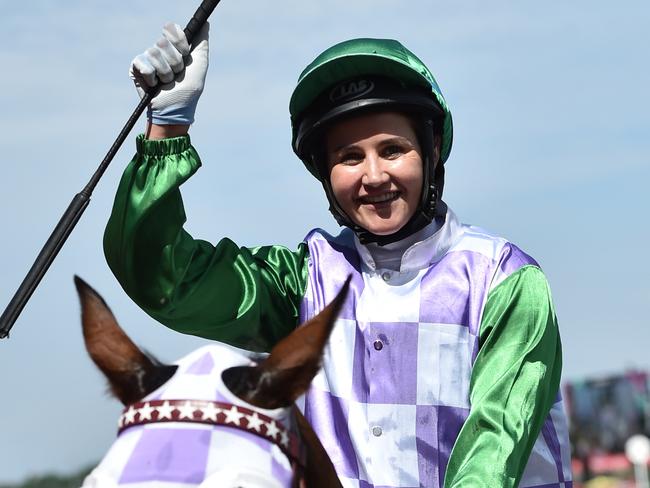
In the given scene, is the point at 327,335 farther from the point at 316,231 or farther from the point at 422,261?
the point at 316,231

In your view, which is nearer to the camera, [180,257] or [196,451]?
[196,451]

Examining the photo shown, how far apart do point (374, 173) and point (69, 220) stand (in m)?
0.86

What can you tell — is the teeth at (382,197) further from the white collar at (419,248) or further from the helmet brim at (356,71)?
the helmet brim at (356,71)

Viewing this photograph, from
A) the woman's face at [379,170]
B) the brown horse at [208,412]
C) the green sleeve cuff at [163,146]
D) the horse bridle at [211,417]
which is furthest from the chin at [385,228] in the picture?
the horse bridle at [211,417]

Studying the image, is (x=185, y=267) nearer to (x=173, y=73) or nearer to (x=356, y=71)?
(x=173, y=73)

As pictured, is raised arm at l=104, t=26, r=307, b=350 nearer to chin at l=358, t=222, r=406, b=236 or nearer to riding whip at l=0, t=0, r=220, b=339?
riding whip at l=0, t=0, r=220, b=339

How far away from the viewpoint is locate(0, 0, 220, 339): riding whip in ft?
11.0

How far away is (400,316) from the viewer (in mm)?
3756

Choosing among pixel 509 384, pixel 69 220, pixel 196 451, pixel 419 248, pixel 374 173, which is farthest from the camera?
pixel 419 248

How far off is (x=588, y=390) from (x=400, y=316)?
37167 mm

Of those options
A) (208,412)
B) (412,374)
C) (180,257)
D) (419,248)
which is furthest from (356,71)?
(208,412)

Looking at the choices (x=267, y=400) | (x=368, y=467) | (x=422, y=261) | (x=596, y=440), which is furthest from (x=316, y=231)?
(x=596, y=440)

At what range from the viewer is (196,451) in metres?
2.23

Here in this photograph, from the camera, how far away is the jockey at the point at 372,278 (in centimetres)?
359
